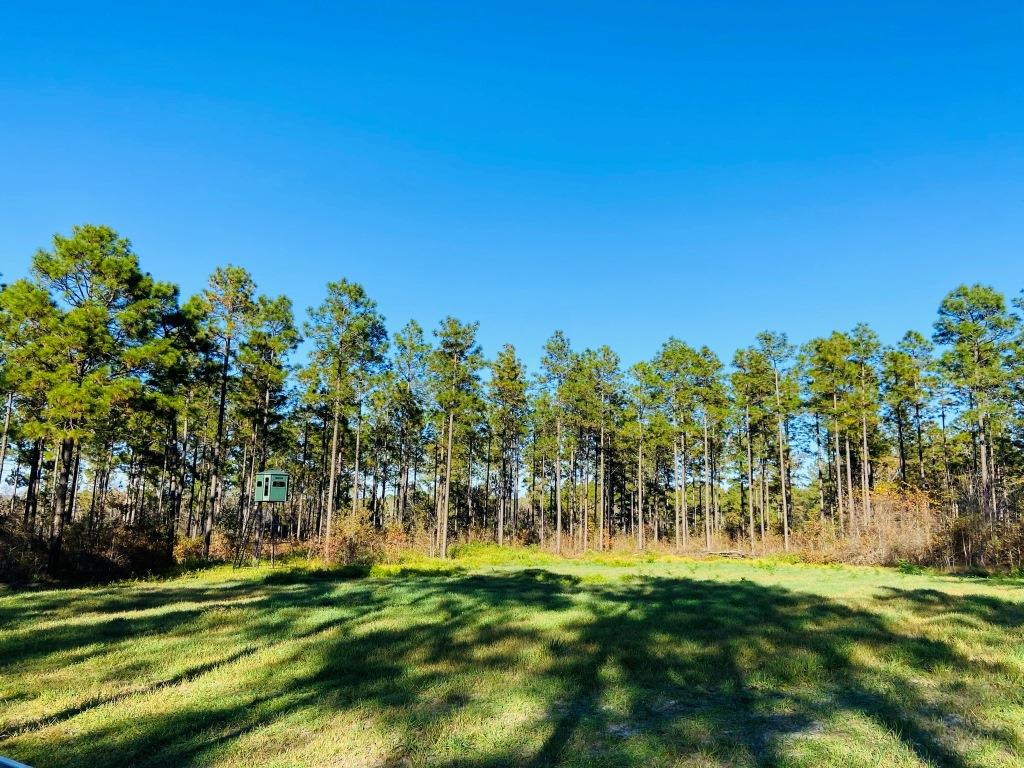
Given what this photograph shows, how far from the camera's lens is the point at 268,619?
9047 mm

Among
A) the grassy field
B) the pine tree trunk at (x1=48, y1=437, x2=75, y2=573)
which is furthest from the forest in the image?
the grassy field

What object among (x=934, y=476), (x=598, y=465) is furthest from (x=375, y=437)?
(x=934, y=476)

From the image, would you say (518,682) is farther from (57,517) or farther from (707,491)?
(707,491)

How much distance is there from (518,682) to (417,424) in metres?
32.3

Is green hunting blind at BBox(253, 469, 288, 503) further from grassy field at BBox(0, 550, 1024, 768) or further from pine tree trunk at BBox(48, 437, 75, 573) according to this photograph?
grassy field at BBox(0, 550, 1024, 768)

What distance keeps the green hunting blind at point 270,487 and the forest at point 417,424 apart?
2.75 meters

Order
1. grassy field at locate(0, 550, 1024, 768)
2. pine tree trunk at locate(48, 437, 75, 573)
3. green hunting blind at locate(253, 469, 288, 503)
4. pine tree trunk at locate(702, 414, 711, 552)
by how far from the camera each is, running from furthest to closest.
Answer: pine tree trunk at locate(702, 414, 711, 552) < green hunting blind at locate(253, 469, 288, 503) < pine tree trunk at locate(48, 437, 75, 573) < grassy field at locate(0, 550, 1024, 768)

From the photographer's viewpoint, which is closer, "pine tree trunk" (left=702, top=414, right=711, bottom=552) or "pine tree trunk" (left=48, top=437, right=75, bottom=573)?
"pine tree trunk" (left=48, top=437, right=75, bottom=573)

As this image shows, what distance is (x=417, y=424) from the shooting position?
37.8 meters

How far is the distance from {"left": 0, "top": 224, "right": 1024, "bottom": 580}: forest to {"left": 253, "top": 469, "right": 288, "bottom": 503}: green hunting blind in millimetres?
2746

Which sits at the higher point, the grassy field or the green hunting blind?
the green hunting blind

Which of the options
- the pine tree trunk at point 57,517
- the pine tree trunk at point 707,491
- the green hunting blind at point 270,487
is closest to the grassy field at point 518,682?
the pine tree trunk at point 57,517

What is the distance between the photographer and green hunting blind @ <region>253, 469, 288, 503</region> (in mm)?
20625

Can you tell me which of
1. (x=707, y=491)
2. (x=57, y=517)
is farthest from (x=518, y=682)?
(x=707, y=491)
